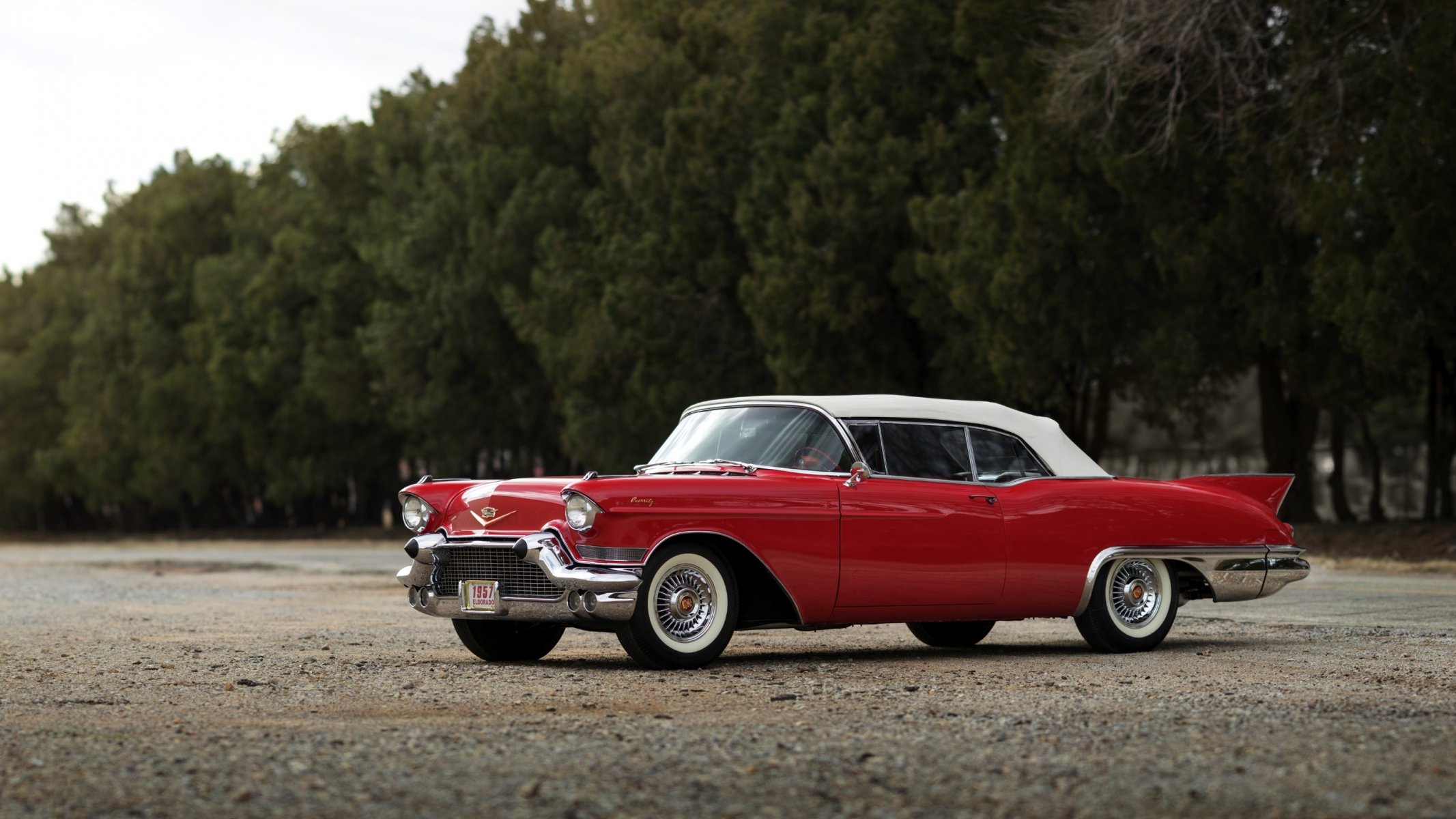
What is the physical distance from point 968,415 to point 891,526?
1178mm

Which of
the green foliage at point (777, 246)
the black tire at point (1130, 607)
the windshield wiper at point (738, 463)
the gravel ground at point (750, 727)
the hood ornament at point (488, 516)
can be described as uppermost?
the green foliage at point (777, 246)

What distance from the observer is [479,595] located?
10656 millimetres

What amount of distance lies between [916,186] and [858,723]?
97.3ft

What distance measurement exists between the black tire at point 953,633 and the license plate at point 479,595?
3.16m

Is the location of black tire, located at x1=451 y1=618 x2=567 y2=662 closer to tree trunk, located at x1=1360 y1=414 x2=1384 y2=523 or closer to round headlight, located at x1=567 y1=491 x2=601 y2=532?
round headlight, located at x1=567 y1=491 x2=601 y2=532

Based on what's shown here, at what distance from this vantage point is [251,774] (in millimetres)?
6633

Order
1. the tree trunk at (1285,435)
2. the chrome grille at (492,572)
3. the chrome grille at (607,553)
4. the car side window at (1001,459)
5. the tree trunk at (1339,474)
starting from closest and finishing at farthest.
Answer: the chrome grille at (607,553) → the chrome grille at (492,572) → the car side window at (1001,459) → the tree trunk at (1285,435) → the tree trunk at (1339,474)

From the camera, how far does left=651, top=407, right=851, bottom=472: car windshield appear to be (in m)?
11.2

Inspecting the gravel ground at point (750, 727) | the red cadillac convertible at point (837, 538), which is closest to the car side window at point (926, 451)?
the red cadillac convertible at point (837, 538)

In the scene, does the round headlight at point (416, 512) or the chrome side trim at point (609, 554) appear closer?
the chrome side trim at point (609, 554)

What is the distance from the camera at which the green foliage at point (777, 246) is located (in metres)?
26.7

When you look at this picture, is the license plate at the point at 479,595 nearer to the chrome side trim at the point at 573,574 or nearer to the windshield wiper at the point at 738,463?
the chrome side trim at the point at 573,574

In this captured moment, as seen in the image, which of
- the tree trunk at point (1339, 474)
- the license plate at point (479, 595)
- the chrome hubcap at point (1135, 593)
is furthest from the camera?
the tree trunk at point (1339, 474)

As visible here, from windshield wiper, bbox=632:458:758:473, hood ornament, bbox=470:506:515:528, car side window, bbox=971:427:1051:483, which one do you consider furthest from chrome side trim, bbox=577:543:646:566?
car side window, bbox=971:427:1051:483
